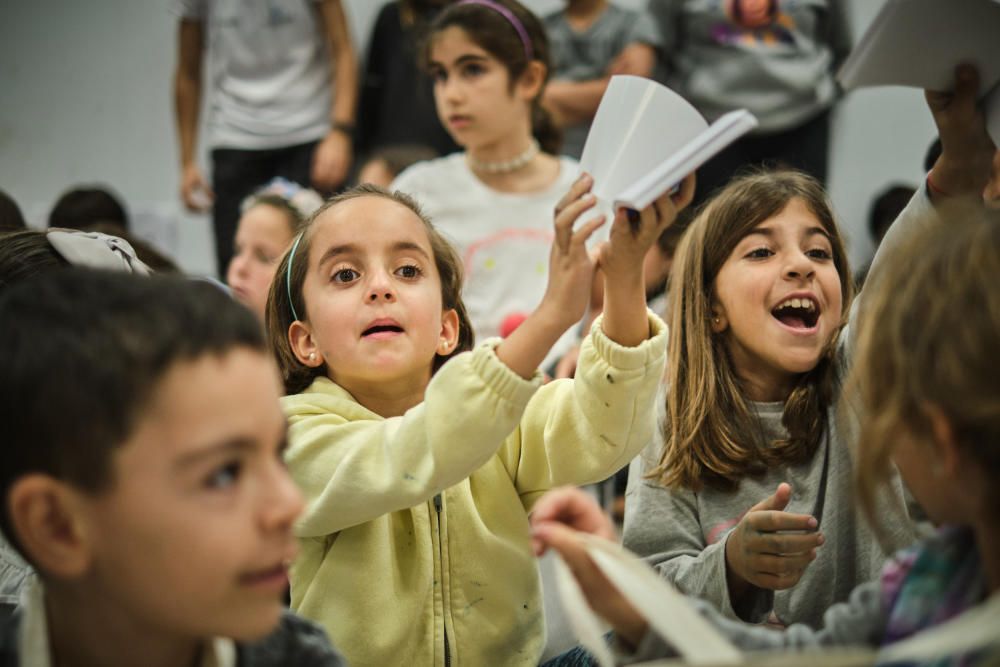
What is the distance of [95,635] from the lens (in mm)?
955

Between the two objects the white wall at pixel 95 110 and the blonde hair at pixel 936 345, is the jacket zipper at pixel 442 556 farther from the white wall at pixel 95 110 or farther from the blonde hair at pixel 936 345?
the white wall at pixel 95 110

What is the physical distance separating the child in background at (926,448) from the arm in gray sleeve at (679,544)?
1.07 ft

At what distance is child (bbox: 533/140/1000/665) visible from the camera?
0.88m

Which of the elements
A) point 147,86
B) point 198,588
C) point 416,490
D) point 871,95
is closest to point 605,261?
point 416,490

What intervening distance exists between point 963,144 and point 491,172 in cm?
134

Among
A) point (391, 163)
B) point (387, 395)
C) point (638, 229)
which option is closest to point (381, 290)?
point (387, 395)

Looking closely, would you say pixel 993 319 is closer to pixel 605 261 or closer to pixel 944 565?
pixel 944 565

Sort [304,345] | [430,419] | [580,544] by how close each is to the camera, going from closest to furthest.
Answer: [580,544]
[430,419]
[304,345]

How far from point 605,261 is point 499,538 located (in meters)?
0.39

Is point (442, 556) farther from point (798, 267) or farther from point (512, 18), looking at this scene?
point (512, 18)

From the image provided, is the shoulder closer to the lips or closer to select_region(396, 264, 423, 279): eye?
the lips

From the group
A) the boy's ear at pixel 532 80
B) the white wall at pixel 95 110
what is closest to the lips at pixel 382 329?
the boy's ear at pixel 532 80

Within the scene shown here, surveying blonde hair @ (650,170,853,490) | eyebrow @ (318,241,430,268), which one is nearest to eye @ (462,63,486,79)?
blonde hair @ (650,170,853,490)

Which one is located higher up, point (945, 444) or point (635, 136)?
point (635, 136)
